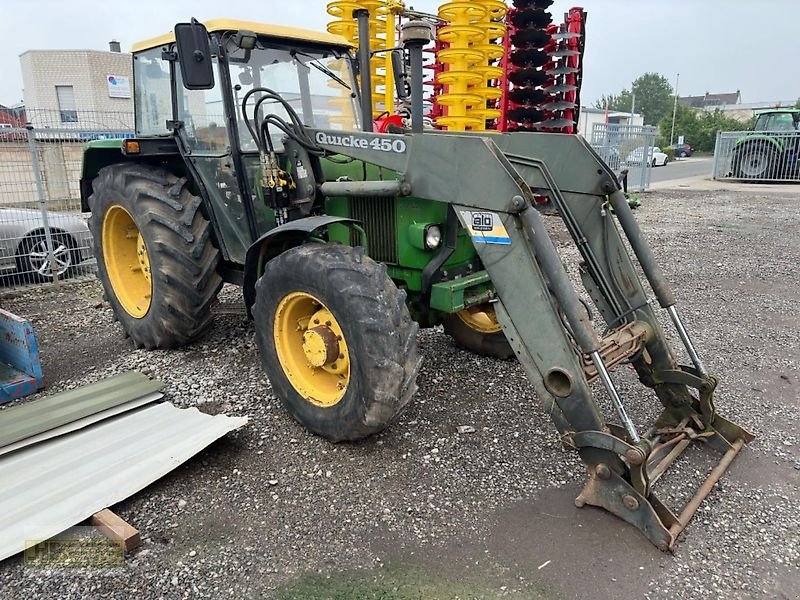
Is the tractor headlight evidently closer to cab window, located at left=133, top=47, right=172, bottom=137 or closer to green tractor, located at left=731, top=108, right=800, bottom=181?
cab window, located at left=133, top=47, right=172, bottom=137

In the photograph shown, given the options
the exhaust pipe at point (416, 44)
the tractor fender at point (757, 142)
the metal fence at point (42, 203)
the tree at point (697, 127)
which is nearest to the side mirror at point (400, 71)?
the exhaust pipe at point (416, 44)

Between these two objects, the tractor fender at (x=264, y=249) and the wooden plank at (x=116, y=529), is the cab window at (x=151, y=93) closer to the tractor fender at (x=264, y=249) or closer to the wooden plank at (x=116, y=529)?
the tractor fender at (x=264, y=249)

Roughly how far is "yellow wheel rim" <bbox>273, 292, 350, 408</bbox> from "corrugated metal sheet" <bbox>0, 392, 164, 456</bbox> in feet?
3.16

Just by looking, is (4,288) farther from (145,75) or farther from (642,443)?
(642,443)

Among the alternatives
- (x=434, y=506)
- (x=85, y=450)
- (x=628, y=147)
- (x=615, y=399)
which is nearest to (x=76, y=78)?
(x=628, y=147)

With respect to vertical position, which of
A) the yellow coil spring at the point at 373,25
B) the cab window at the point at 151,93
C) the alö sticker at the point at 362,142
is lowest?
the alö sticker at the point at 362,142

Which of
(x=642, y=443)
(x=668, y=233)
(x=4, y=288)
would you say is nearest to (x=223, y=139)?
(x=642, y=443)

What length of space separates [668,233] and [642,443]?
8845 millimetres

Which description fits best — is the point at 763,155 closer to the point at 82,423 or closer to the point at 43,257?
the point at 43,257

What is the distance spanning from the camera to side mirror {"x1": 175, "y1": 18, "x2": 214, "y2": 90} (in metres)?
3.56

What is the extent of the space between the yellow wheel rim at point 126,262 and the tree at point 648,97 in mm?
93893

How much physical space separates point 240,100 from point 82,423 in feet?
7.53

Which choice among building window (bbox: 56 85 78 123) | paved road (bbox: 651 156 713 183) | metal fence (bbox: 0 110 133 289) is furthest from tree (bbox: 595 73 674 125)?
metal fence (bbox: 0 110 133 289)

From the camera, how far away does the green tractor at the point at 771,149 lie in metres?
19.2
